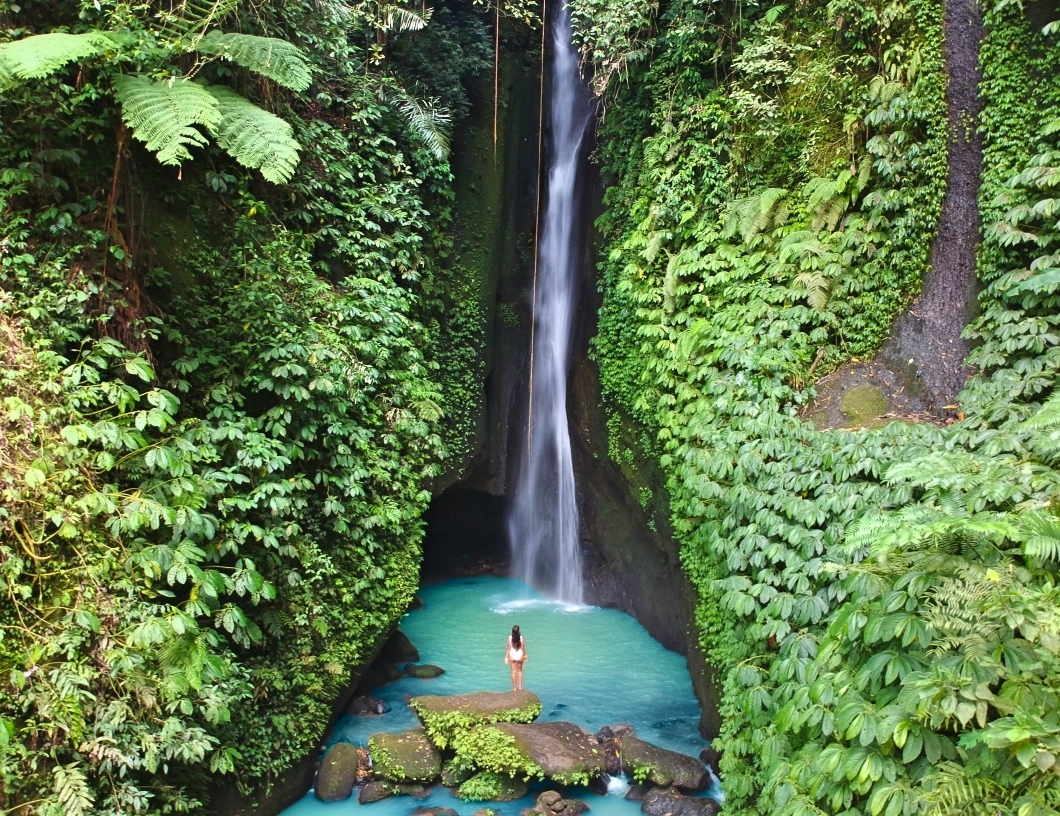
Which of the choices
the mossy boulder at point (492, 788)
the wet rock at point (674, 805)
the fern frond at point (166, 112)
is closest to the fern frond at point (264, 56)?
the fern frond at point (166, 112)

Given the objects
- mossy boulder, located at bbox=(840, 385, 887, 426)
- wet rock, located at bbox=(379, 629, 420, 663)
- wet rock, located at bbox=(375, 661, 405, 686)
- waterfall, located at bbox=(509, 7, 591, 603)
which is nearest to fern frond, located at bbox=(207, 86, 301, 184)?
mossy boulder, located at bbox=(840, 385, 887, 426)

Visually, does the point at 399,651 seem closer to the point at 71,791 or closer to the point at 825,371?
the point at 71,791

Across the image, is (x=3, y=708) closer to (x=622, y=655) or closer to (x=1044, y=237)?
(x=622, y=655)

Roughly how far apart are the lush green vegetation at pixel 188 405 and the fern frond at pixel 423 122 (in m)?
0.82

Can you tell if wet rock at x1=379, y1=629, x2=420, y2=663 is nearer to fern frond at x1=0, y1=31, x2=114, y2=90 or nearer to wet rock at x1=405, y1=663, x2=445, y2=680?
wet rock at x1=405, y1=663, x2=445, y2=680

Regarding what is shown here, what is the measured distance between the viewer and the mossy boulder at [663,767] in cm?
679

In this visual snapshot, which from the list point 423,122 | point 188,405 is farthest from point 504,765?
point 423,122

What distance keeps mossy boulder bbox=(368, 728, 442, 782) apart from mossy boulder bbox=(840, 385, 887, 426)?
5.25 meters

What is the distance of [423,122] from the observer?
31.1 ft

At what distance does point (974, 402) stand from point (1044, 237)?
5.27 feet

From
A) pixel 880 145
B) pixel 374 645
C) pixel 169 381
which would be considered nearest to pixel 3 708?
pixel 169 381

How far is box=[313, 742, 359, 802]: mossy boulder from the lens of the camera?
683cm

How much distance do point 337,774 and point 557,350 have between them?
778cm

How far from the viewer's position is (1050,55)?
20.1ft
